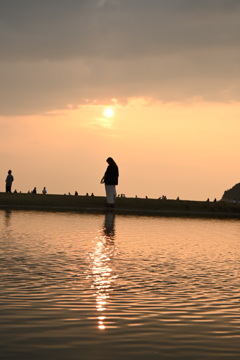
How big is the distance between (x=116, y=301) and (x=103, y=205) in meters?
30.9

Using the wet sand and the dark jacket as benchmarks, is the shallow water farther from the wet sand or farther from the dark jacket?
the wet sand

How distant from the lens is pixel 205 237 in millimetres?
21188

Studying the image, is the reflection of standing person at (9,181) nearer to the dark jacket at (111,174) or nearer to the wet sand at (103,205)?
the wet sand at (103,205)

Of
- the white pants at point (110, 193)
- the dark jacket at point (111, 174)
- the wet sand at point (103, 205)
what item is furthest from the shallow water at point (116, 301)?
the wet sand at point (103, 205)

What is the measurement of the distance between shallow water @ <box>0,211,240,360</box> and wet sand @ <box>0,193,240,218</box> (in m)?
22.2

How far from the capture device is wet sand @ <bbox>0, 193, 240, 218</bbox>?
38.7 metres

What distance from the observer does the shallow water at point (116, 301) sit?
6.14 metres

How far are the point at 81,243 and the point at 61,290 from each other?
24.9ft

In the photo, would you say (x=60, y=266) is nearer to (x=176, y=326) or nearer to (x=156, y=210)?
(x=176, y=326)

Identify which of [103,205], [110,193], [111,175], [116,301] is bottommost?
[116,301]

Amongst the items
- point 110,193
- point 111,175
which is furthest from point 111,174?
point 110,193

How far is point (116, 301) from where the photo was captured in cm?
854

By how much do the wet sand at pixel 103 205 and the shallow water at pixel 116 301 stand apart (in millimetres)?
22213

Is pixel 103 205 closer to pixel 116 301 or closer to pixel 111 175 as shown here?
pixel 111 175
